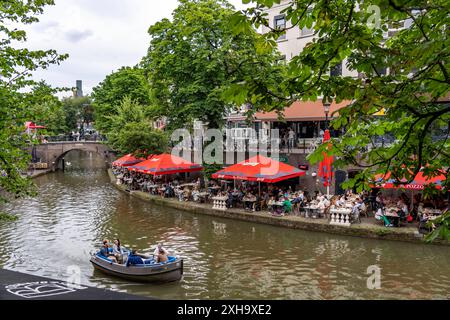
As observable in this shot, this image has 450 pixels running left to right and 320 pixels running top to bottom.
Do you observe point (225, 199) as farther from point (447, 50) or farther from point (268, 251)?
point (447, 50)

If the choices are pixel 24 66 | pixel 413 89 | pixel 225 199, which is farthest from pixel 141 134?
pixel 413 89

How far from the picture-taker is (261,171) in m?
22.8

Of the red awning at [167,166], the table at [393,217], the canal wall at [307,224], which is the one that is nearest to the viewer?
the canal wall at [307,224]

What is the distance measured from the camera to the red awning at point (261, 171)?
22.5 meters

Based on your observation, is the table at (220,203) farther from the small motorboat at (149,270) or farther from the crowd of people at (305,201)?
the small motorboat at (149,270)

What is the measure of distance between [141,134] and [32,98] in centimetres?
2301

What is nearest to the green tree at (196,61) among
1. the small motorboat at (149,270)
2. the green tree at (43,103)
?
the small motorboat at (149,270)

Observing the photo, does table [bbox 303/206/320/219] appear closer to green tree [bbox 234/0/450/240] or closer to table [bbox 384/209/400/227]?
table [bbox 384/209/400/227]

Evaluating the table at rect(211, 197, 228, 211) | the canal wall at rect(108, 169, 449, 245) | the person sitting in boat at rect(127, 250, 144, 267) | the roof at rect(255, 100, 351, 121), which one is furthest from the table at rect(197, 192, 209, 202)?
the person sitting in boat at rect(127, 250, 144, 267)

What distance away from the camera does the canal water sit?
13.2 m

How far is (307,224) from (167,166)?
40.1 ft

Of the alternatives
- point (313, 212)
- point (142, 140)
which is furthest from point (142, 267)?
point (142, 140)

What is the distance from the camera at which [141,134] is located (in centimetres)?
3394

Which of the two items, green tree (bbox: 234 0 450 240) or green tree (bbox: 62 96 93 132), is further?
green tree (bbox: 62 96 93 132)
